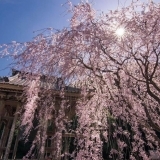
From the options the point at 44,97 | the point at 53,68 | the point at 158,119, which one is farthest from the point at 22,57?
the point at 158,119

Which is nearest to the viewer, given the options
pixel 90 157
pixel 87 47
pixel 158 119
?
pixel 87 47

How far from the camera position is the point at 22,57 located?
3648mm

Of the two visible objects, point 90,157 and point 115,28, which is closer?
point 115,28

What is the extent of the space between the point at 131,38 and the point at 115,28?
0.34m

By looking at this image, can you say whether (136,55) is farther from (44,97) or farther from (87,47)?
(44,97)

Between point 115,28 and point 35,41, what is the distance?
1.47 meters

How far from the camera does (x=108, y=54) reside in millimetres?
3695

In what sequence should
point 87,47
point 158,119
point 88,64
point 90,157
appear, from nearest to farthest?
point 87,47, point 88,64, point 90,157, point 158,119

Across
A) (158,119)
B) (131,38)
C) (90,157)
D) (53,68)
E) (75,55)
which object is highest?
(131,38)

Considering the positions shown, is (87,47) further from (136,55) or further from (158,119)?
(158,119)

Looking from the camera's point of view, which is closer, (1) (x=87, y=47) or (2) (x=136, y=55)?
(1) (x=87, y=47)

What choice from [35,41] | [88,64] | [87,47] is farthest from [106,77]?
[35,41]

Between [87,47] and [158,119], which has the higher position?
[87,47]

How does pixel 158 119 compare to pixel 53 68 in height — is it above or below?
below
